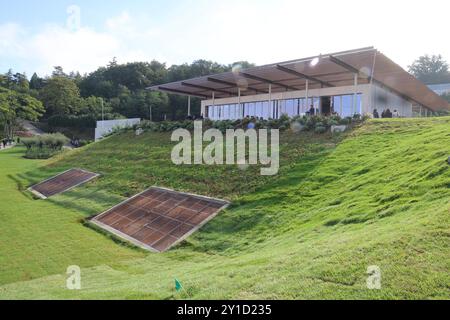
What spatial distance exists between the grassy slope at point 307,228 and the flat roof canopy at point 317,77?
5233 millimetres

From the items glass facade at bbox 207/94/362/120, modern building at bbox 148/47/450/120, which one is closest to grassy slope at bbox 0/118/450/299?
modern building at bbox 148/47/450/120

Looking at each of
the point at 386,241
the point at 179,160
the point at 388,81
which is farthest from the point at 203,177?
the point at 388,81

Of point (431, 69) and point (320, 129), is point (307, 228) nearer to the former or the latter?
point (320, 129)

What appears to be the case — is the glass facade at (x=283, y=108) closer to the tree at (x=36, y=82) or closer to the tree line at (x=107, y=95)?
the tree line at (x=107, y=95)

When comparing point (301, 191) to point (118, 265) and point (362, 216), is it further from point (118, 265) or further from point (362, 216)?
point (118, 265)

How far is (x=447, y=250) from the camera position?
14.8ft

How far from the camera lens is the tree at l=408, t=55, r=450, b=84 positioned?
83269 millimetres

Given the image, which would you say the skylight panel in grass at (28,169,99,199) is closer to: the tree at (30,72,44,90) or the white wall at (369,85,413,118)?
the white wall at (369,85,413,118)

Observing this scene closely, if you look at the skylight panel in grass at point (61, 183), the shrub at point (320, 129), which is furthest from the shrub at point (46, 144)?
the shrub at point (320, 129)

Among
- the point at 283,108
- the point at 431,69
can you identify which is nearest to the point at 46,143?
the point at 283,108

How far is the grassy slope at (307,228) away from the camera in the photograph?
4473mm

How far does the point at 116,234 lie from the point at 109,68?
79292 millimetres

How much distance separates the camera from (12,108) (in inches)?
1810

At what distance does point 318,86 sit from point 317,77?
4.54m
